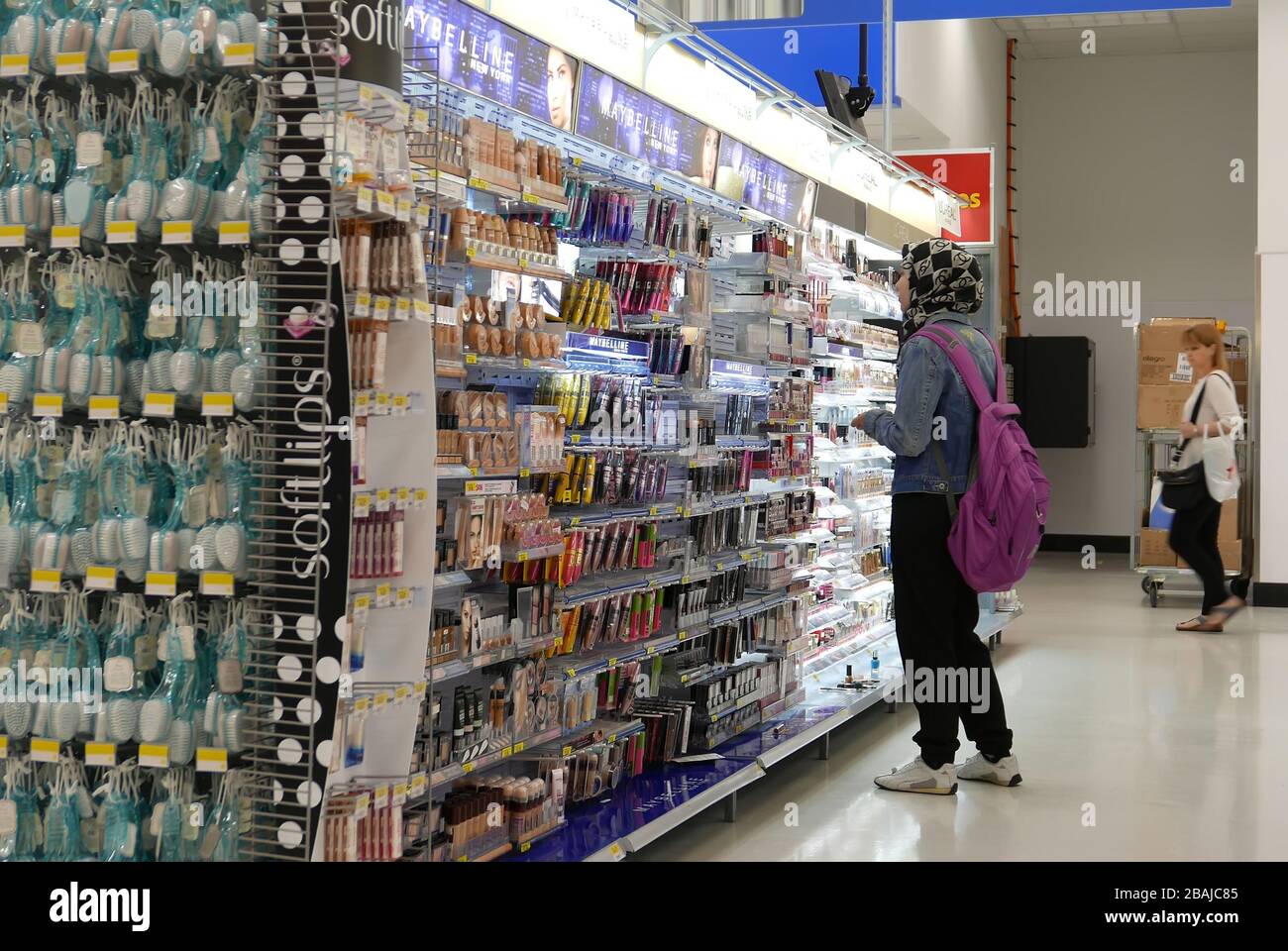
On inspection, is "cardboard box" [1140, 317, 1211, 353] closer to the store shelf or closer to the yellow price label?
the store shelf

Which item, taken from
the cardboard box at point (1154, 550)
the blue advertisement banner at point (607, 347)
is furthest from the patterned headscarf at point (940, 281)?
the cardboard box at point (1154, 550)

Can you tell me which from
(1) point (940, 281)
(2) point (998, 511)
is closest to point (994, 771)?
(2) point (998, 511)

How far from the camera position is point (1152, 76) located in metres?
16.0

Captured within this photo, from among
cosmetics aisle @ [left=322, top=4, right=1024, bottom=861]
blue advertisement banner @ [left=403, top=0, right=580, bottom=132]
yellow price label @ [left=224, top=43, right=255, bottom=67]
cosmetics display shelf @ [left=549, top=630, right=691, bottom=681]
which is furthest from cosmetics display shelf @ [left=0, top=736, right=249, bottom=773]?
blue advertisement banner @ [left=403, top=0, right=580, bottom=132]

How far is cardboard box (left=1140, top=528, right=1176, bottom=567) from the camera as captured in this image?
1203 centimetres

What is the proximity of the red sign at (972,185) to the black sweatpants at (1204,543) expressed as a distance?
2.34 m

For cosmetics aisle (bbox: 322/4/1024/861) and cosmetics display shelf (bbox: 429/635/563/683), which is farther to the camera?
cosmetics display shelf (bbox: 429/635/563/683)

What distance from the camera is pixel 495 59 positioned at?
3902mm

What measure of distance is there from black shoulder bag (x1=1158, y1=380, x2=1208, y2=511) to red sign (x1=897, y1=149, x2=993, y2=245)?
187cm

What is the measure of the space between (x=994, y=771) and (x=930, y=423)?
58.3 inches

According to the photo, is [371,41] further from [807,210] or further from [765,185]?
[807,210]

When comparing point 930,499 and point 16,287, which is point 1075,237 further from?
point 16,287

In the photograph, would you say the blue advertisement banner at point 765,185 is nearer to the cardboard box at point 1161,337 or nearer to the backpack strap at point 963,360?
the backpack strap at point 963,360

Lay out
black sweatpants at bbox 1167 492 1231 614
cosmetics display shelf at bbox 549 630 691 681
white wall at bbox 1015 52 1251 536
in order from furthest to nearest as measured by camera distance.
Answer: white wall at bbox 1015 52 1251 536, black sweatpants at bbox 1167 492 1231 614, cosmetics display shelf at bbox 549 630 691 681
